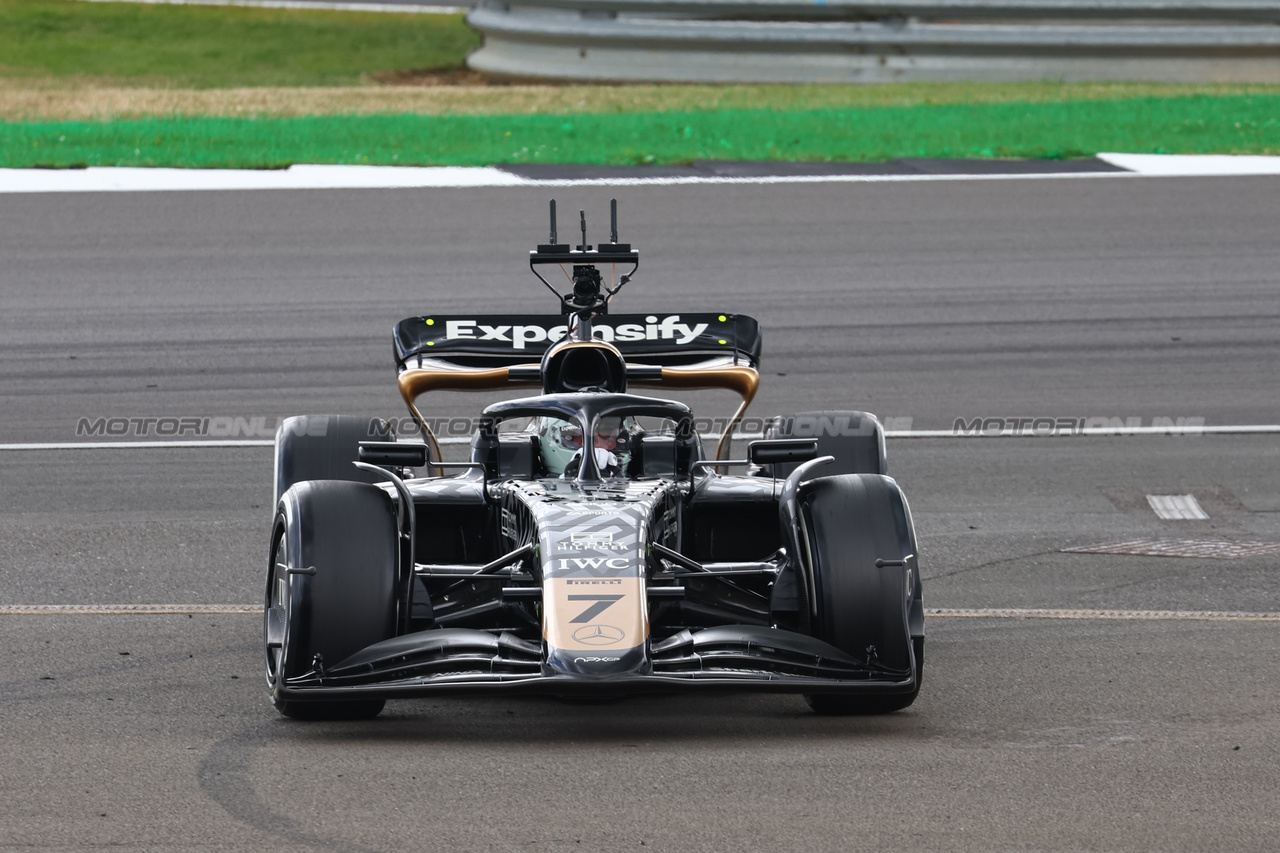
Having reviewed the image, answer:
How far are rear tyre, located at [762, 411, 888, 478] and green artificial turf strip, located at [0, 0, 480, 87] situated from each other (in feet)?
85.5

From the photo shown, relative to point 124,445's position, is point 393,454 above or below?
above

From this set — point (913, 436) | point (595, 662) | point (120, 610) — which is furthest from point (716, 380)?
point (913, 436)

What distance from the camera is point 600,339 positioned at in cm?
837

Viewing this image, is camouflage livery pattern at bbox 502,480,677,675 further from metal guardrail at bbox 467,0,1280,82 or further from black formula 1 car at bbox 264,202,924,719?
metal guardrail at bbox 467,0,1280,82

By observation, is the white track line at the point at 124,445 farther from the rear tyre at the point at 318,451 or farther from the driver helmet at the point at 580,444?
the driver helmet at the point at 580,444

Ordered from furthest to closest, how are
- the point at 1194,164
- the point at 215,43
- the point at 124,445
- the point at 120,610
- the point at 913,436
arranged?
the point at 215,43 → the point at 1194,164 → the point at 913,436 → the point at 124,445 → the point at 120,610

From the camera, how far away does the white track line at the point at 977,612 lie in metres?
8.32

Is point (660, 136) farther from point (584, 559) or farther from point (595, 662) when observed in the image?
point (595, 662)

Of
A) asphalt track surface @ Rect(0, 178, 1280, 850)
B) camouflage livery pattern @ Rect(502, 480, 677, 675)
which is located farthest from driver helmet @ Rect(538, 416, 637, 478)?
asphalt track surface @ Rect(0, 178, 1280, 850)

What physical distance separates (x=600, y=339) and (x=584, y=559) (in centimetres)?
223

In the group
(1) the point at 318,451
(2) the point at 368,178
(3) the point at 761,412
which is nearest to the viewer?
(1) the point at 318,451

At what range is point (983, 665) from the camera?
7.39 m

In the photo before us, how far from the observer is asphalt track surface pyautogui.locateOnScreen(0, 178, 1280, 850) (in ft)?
17.6

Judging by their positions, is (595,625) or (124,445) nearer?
(595,625)
